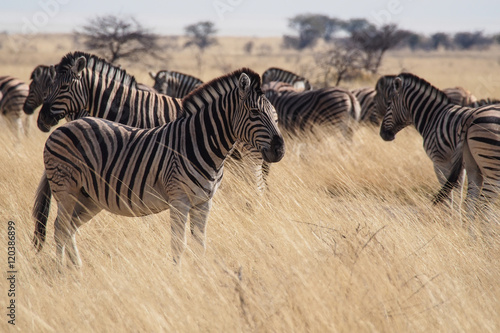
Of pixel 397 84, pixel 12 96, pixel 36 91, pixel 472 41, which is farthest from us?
pixel 472 41

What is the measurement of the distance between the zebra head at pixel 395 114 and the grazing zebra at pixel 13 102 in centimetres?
769

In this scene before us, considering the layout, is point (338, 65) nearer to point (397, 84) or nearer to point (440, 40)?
point (397, 84)

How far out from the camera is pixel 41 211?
453 centimetres

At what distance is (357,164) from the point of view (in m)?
7.87

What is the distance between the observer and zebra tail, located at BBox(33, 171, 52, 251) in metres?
4.36

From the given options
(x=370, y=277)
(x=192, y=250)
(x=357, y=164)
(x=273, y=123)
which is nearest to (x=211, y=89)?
(x=273, y=123)

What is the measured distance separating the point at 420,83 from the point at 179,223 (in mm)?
4394

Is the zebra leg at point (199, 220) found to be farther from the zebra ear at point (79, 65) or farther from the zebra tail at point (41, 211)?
the zebra ear at point (79, 65)

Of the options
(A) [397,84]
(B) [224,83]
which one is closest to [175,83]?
(A) [397,84]

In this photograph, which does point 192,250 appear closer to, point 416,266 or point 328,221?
point 328,221

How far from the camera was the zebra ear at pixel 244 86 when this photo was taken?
3975 mm

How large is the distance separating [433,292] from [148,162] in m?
2.33

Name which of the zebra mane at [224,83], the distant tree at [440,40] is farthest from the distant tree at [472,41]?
the zebra mane at [224,83]

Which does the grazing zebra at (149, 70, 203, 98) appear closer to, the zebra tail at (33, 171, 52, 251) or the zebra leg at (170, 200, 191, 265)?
the zebra tail at (33, 171, 52, 251)
